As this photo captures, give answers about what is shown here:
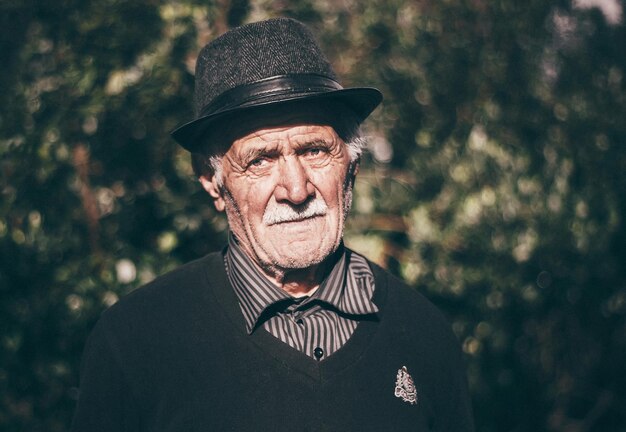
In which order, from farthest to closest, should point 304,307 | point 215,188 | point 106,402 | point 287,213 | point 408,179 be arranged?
point 408,179 < point 215,188 < point 304,307 < point 287,213 < point 106,402

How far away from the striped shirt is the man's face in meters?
0.07

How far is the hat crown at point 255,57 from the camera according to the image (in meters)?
2.12

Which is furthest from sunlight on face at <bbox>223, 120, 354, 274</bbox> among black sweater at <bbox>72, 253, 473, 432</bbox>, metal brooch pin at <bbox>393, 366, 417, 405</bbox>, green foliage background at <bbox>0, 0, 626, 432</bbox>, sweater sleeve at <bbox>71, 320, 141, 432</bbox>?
green foliage background at <bbox>0, 0, 626, 432</bbox>

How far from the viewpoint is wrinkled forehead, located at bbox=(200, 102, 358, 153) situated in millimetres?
2143

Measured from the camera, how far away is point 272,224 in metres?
2.18

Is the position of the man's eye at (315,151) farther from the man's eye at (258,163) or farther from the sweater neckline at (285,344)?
the sweater neckline at (285,344)

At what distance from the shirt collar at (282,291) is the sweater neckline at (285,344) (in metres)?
0.03

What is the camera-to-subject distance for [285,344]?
6.86 ft

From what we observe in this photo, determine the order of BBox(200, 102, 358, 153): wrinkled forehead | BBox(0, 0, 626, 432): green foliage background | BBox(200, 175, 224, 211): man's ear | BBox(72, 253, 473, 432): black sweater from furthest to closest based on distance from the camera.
Answer: 1. BBox(0, 0, 626, 432): green foliage background
2. BBox(200, 175, 224, 211): man's ear
3. BBox(200, 102, 358, 153): wrinkled forehead
4. BBox(72, 253, 473, 432): black sweater

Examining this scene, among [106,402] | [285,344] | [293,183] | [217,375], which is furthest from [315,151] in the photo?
[106,402]

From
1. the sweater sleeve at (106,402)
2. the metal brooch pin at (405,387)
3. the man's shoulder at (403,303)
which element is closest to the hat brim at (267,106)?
the man's shoulder at (403,303)

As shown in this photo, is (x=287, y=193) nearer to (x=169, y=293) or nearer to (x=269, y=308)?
(x=269, y=308)

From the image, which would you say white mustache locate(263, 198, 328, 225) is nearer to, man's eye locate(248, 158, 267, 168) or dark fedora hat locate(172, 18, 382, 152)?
man's eye locate(248, 158, 267, 168)

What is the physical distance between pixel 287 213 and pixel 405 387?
0.69m
